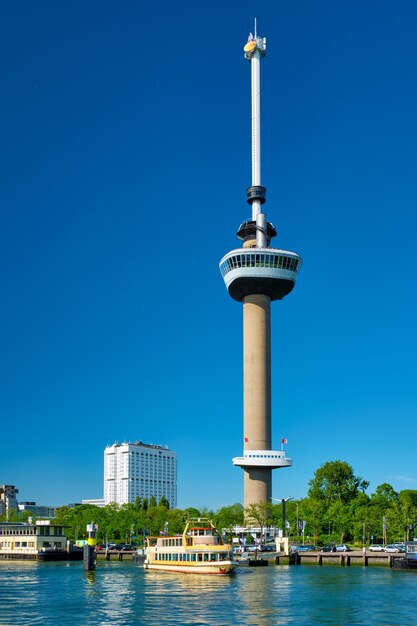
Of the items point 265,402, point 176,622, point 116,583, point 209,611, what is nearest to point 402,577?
point 116,583

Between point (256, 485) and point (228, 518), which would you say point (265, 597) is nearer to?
point (228, 518)

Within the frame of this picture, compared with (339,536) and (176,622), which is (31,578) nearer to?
(176,622)

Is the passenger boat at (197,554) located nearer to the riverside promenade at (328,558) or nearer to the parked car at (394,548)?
the riverside promenade at (328,558)

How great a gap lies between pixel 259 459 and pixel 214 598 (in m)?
111

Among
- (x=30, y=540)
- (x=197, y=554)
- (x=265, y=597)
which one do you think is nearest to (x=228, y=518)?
(x=30, y=540)

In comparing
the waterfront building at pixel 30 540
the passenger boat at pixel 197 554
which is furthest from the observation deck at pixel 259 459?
the passenger boat at pixel 197 554

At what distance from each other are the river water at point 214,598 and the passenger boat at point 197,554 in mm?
2009

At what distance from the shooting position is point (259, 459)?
18988 cm

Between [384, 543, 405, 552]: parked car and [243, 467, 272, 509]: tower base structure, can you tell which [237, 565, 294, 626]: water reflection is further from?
[243, 467, 272, 509]: tower base structure

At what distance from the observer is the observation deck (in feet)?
622

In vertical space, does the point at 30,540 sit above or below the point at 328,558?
below

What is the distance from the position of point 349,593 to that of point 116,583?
2968cm

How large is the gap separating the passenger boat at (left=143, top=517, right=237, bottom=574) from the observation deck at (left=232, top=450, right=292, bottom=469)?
72.2 m

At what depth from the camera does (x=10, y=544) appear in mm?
170125
